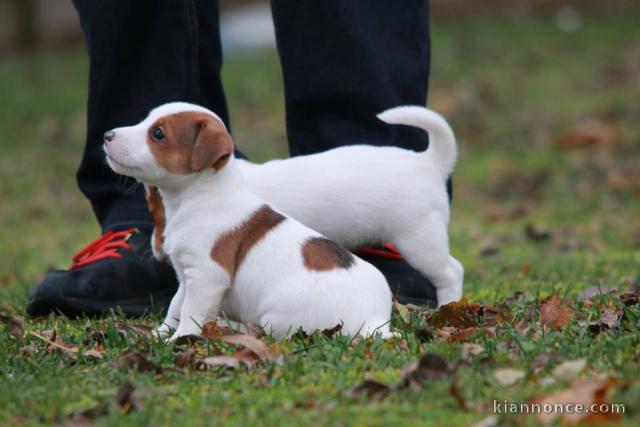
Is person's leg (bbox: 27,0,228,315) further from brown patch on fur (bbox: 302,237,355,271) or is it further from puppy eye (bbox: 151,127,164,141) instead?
brown patch on fur (bbox: 302,237,355,271)

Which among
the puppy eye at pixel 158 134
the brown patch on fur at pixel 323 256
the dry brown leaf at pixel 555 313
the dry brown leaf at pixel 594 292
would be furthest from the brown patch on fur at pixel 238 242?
the dry brown leaf at pixel 594 292

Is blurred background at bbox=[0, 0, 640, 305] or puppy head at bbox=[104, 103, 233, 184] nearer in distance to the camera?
puppy head at bbox=[104, 103, 233, 184]

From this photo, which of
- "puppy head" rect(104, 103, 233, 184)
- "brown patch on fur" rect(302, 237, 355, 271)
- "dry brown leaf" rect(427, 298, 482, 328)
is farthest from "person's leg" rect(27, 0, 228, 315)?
"dry brown leaf" rect(427, 298, 482, 328)

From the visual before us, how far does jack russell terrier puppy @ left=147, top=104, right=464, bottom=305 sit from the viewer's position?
3.97 m

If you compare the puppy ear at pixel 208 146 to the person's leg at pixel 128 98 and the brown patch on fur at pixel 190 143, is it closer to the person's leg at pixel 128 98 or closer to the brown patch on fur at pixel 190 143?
the brown patch on fur at pixel 190 143

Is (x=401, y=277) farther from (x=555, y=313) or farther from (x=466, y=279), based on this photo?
(x=466, y=279)

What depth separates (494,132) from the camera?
1030cm

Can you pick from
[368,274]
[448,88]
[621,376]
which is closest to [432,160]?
[368,274]

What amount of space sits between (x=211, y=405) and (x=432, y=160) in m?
1.69

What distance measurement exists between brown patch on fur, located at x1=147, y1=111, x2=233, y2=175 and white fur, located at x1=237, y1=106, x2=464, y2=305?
510 mm

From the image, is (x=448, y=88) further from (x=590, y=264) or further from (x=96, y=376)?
(x=96, y=376)

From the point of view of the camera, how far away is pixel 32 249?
23.6ft

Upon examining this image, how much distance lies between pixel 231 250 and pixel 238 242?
0.04 metres

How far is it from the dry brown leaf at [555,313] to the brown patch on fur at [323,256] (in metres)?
0.69
